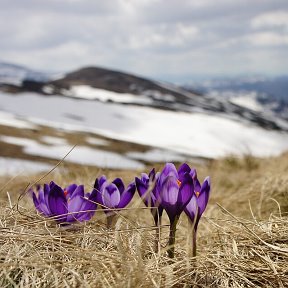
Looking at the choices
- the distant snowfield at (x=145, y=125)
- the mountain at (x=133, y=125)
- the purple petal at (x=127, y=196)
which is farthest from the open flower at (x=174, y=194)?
the distant snowfield at (x=145, y=125)

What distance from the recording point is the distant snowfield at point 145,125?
193 ft

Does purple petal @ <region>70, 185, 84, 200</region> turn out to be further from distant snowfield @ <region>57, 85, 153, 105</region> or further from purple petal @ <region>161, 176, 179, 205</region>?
distant snowfield @ <region>57, 85, 153, 105</region>

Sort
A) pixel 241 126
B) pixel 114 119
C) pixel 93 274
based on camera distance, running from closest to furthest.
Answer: pixel 93 274 → pixel 114 119 → pixel 241 126

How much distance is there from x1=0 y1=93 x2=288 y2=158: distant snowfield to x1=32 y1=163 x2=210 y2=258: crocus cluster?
168 feet

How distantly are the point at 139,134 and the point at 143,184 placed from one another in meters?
61.5

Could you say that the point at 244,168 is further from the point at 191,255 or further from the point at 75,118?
the point at 75,118

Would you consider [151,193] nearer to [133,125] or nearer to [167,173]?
[167,173]

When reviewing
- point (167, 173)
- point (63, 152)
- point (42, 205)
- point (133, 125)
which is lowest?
point (63, 152)

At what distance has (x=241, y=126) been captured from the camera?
82.8 m

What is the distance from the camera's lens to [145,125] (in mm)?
71000

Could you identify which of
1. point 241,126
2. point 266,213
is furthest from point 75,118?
point 266,213

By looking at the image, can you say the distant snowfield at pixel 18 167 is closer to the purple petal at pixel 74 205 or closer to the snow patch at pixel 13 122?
the purple petal at pixel 74 205

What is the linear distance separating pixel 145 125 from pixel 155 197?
68.7 metres

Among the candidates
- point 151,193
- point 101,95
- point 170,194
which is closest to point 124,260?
point 170,194
